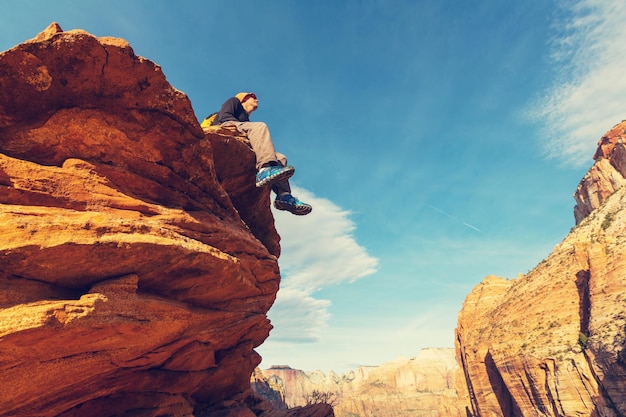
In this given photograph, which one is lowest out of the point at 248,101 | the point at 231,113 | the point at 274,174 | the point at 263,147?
the point at 274,174

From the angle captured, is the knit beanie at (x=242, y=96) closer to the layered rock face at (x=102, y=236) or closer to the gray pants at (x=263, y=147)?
the gray pants at (x=263, y=147)

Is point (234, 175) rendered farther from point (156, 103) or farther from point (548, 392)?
point (548, 392)

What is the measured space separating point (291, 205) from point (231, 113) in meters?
4.23

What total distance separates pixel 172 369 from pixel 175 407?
121 centimetres

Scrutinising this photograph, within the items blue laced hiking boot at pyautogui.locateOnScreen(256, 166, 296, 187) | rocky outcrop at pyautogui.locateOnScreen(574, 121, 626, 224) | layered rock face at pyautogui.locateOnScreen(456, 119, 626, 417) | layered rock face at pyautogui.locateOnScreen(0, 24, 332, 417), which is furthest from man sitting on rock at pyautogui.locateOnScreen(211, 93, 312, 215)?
rocky outcrop at pyautogui.locateOnScreen(574, 121, 626, 224)

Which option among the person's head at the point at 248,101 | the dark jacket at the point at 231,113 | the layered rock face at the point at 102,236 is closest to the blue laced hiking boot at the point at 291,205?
the layered rock face at the point at 102,236

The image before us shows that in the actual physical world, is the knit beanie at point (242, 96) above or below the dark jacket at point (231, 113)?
above

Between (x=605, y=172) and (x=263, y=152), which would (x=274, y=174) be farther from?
(x=605, y=172)

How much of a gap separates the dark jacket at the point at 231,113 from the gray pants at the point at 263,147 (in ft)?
1.33

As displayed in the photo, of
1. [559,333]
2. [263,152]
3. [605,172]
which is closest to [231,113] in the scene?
[263,152]

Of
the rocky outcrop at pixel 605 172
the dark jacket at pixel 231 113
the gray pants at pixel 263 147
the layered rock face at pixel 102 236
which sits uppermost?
the rocky outcrop at pixel 605 172

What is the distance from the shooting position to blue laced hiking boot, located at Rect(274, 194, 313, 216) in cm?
998

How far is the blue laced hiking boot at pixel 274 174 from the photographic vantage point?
9.23 meters

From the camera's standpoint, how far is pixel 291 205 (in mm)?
9977
